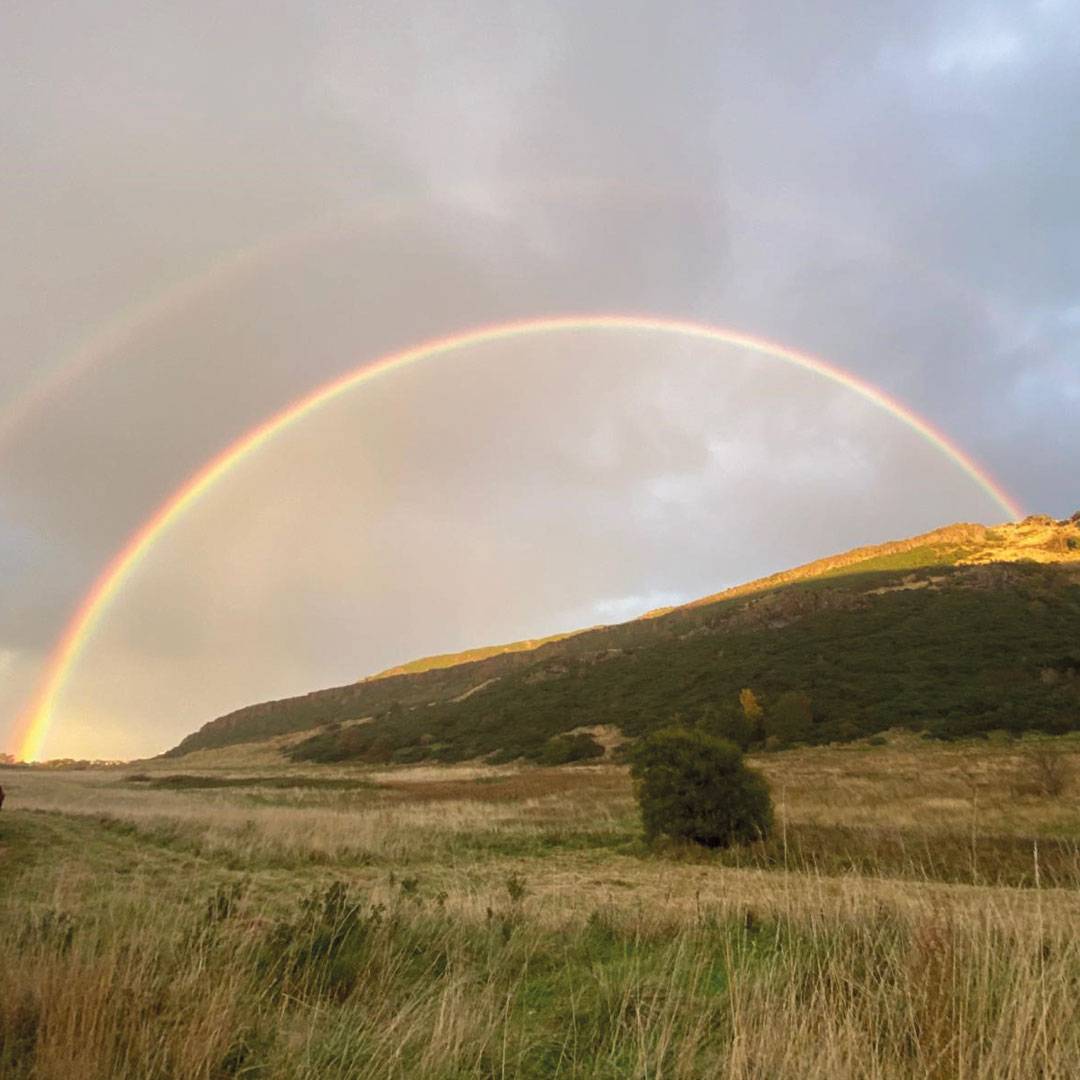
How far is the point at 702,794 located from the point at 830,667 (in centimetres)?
4965

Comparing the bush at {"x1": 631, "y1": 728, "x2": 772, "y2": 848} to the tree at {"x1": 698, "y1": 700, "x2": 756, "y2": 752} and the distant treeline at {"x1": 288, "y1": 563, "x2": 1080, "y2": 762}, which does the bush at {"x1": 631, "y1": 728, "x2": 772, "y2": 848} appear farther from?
the distant treeline at {"x1": 288, "y1": 563, "x2": 1080, "y2": 762}

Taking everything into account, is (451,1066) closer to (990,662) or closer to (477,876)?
(477,876)

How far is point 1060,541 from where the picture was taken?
102 m

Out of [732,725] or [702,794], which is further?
[732,725]

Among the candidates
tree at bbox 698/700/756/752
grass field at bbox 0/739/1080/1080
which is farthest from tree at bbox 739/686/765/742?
grass field at bbox 0/739/1080/1080

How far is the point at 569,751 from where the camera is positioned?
5662cm

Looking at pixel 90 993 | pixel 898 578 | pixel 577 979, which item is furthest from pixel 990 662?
pixel 90 993

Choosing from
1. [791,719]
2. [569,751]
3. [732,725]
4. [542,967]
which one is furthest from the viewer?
[569,751]

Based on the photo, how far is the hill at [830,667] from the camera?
51.0 m

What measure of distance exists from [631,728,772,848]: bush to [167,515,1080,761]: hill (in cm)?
3038

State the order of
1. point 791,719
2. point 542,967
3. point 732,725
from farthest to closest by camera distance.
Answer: point 791,719 < point 732,725 < point 542,967

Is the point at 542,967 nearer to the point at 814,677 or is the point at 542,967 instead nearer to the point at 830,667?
the point at 814,677

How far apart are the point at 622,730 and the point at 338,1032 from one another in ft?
193

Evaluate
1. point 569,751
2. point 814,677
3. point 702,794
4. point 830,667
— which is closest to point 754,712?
point 814,677
